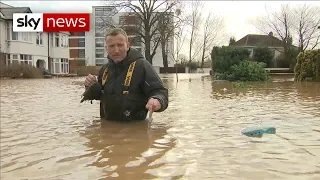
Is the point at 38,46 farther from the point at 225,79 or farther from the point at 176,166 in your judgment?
the point at 176,166

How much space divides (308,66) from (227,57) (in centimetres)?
486

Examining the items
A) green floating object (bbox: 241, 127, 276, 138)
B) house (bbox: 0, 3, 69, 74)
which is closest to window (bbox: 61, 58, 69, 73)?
house (bbox: 0, 3, 69, 74)

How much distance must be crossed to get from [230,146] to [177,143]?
616mm

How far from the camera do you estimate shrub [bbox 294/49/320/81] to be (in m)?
18.9

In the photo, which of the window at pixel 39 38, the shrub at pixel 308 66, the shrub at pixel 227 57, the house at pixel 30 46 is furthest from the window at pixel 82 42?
the shrub at pixel 308 66

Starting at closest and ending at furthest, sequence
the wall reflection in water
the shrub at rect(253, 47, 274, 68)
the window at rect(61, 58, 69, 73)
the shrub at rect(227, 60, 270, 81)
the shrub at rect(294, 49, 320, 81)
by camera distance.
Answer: the wall reflection in water, the shrub at rect(294, 49, 320, 81), the shrub at rect(227, 60, 270, 81), the shrub at rect(253, 47, 274, 68), the window at rect(61, 58, 69, 73)

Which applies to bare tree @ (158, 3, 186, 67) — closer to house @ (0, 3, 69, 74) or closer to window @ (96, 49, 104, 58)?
house @ (0, 3, 69, 74)

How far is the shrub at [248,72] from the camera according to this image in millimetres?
20250

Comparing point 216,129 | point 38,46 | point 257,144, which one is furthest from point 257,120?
point 38,46

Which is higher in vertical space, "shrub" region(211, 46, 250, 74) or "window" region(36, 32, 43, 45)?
"window" region(36, 32, 43, 45)

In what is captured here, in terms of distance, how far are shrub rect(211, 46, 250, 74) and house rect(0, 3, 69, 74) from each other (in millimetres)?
21229

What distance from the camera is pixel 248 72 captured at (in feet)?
66.5

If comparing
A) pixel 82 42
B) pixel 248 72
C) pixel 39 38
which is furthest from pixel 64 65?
pixel 82 42

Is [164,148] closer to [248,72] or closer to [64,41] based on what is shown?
[248,72]
